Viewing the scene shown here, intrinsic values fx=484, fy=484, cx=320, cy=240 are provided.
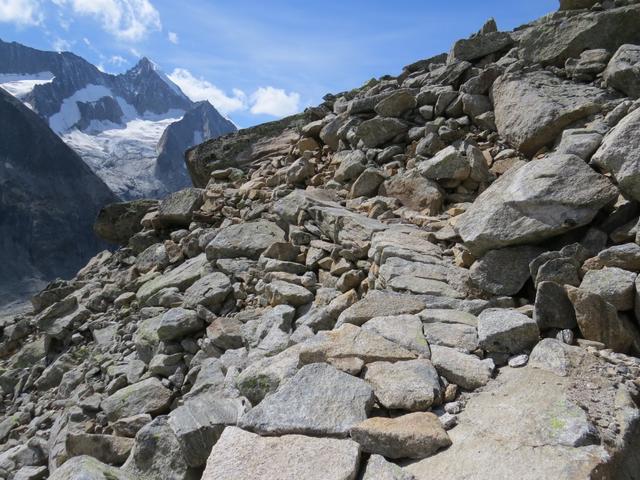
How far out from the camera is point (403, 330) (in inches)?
214

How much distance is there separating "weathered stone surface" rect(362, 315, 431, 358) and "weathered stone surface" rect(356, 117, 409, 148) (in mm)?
7868

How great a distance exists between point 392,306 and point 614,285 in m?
2.44

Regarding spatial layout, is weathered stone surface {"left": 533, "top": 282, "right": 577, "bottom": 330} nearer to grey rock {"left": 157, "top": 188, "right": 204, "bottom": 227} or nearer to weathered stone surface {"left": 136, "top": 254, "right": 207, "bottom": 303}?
weathered stone surface {"left": 136, "top": 254, "right": 207, "bottom": 303}

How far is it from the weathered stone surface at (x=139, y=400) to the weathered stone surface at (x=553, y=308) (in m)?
5.51

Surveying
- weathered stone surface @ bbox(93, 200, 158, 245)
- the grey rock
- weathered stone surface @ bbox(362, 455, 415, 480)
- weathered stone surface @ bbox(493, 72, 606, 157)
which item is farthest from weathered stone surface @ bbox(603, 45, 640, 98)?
weathered stone surface @ bbox(93, 200, 158, 245)

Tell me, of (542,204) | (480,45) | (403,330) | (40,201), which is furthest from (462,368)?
(40,201)

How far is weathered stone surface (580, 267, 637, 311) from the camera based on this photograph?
475 cm

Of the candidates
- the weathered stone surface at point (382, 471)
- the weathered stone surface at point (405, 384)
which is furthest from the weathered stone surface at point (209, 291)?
the weathered stone surface at point (382, 471)

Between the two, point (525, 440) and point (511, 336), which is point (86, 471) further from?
point (511, 336)

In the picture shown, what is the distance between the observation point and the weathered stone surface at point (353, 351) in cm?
479

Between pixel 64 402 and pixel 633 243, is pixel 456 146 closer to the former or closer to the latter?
pixel 633 243

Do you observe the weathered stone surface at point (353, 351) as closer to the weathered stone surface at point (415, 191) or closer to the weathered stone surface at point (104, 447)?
the weathered stone surface at point (104, 447)

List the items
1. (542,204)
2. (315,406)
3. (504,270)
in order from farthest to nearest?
(504,270) → (542,204) → (315,406)

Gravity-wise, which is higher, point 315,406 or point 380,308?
point 380,308
